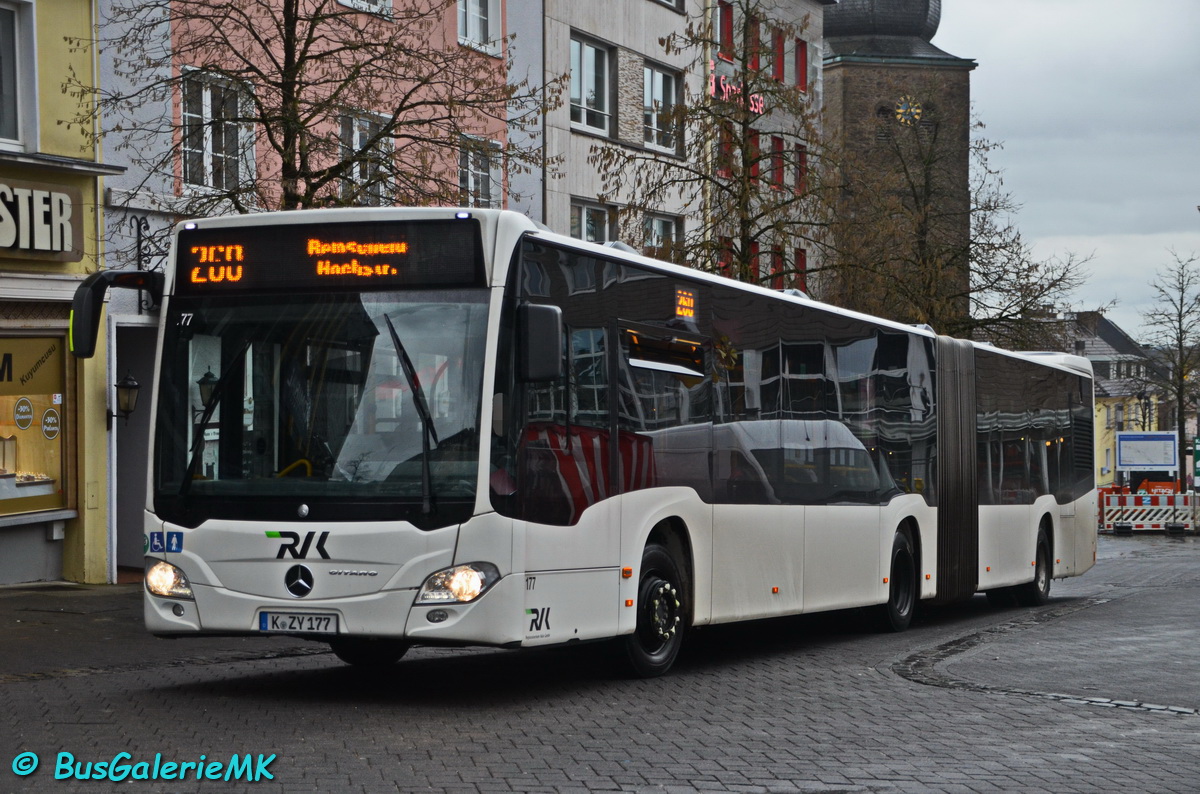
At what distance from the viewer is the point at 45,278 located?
18.4m

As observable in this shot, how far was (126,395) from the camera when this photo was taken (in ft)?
63.5

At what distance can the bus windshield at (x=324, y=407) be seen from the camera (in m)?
9.51

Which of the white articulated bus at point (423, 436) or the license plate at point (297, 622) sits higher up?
the white articulated bus at point (423, 436)

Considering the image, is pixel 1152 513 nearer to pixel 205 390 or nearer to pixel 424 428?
pixel 424 428

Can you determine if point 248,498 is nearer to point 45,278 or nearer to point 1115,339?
point 45,278

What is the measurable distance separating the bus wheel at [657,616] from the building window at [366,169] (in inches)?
229

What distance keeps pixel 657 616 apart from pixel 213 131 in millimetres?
8070

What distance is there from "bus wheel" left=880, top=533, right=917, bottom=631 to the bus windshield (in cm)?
797

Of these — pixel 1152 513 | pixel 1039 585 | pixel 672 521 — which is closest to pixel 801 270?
pixel 1039 585

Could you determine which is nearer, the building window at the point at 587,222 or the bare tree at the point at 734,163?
the bare tree at the point at 734,163

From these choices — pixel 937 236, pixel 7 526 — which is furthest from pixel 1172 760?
pixel 937 236

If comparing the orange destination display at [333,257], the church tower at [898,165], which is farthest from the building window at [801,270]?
the orange destination display at [333,257]

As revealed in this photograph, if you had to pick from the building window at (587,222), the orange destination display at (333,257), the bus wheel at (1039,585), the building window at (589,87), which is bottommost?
the bus wheel at (1039,585)

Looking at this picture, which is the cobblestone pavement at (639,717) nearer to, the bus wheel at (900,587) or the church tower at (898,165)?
the bus wheel at (900,587)
